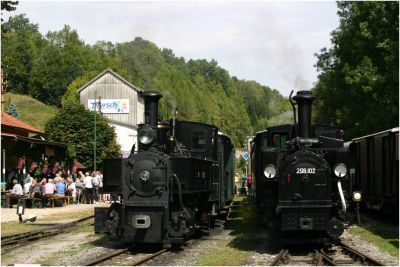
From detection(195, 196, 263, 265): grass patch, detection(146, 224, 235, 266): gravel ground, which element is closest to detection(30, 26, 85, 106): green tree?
detection(195, 196, 263, 265): grass patch

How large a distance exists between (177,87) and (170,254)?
53489 millimetres

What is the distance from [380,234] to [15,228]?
10.4m

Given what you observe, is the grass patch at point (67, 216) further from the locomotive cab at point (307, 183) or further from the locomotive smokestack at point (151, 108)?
the locomotive cab at point (307, 183)

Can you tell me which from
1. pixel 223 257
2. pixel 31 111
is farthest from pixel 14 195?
pixel 31 111

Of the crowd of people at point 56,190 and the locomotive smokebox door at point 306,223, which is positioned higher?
the crowd of people at point 56,190

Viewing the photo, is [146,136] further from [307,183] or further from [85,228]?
[85,228]

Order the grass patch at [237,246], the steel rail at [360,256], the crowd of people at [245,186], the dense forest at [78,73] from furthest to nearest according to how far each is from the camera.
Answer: the dense forest at [78,73] → the crowd of people at [245,186] → the grass patch at [237,246] → the steel rail at [360,256]

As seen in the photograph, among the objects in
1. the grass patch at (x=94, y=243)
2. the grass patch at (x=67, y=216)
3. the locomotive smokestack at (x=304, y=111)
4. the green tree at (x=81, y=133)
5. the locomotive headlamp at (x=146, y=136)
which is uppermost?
the green tree at (x=81, y=133)

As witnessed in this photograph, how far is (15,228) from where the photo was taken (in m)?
19.6

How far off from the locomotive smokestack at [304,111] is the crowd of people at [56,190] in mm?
13832

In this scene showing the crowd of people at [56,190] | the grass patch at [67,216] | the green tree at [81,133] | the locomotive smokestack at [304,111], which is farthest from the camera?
the green tree at [81,133]

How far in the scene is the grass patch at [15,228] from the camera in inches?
729

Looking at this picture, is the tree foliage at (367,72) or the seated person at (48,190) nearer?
the seated person at (48,190)

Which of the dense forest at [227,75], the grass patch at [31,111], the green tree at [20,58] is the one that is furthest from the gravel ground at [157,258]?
the green tree at [20,58]
